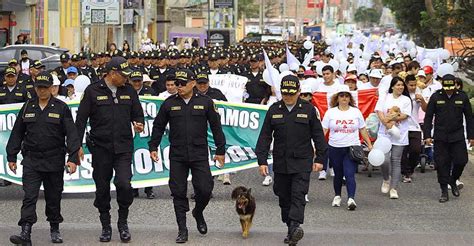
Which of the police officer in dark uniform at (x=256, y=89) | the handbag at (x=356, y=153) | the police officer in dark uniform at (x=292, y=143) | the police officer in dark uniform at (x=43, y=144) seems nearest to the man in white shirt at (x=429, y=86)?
the police officer in dark uniform at (x=256, y=89)

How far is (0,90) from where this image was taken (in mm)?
14562

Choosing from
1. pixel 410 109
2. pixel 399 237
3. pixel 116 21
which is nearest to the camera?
pixel 399 237

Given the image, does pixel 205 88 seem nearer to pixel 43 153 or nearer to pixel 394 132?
pixel 394 132

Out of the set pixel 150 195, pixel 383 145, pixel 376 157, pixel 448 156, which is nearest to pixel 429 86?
pixel 448 156

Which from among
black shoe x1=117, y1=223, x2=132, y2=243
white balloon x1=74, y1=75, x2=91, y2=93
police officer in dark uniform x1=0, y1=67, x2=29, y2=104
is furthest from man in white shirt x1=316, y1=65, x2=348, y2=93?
black shoe x1=117, y1=223, x2=132, y2=243

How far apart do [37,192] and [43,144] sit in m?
0.48

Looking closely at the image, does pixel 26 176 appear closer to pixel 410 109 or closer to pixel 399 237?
pixel 399 237

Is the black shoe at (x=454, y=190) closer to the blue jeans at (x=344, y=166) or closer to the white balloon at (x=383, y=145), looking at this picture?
the white balloon at (x=383, y=145)

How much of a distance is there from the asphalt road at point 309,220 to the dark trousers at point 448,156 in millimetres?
395

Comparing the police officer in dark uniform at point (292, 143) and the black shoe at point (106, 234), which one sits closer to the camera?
the police officer in dark uniform at point (292, 143)

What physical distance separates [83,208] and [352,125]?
349 centimetres

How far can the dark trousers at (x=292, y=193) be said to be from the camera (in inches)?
397

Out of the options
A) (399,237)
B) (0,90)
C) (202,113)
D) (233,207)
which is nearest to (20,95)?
(0,90)

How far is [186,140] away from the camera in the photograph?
34.0 ft
